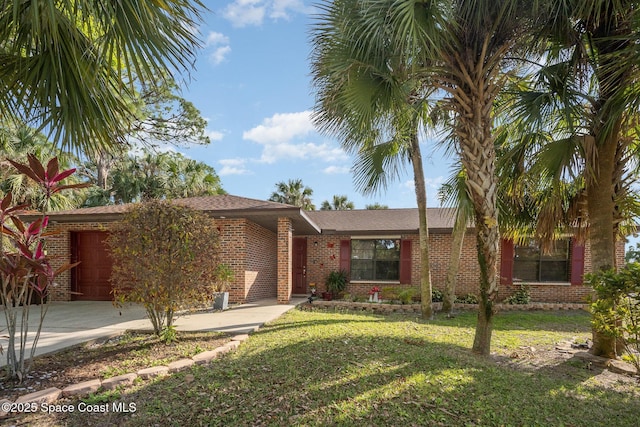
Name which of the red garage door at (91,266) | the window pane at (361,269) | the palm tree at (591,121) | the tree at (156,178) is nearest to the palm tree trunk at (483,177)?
the palm tree at (591,121)

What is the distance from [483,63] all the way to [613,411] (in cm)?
469

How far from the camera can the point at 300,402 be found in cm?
339

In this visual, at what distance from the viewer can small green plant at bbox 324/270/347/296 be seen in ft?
43.6

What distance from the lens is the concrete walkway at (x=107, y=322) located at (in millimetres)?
5669

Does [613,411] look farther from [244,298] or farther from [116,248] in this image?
[244,298]

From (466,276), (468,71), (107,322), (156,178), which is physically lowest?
(107,322)

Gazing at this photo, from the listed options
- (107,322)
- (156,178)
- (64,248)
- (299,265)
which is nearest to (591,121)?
(107,322)

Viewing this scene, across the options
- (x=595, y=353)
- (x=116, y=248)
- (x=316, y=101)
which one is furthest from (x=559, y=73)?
(x=116, y=248)

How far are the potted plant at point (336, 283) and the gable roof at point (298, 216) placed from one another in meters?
1.72

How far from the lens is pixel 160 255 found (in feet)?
16.5

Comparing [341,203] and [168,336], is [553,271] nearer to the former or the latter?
[168,336]

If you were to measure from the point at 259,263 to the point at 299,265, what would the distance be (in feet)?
9.41

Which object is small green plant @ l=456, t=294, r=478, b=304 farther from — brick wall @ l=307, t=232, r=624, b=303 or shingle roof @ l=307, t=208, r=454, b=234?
shingle roof @ l=307, t=208, r=454, b=234

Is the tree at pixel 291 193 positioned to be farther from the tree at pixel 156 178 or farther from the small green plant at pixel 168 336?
the small green plant at pixel 168 336
